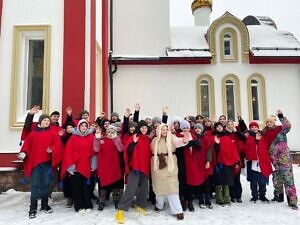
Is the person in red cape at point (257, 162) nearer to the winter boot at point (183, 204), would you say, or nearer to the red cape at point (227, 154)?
the red cape at point (227, 154)

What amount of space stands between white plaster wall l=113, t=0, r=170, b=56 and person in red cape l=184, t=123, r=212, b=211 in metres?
7.87

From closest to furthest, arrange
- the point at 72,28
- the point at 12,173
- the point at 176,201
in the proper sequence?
1. the point at 176,201
2. the point at 12,173
3. the point at 72,28

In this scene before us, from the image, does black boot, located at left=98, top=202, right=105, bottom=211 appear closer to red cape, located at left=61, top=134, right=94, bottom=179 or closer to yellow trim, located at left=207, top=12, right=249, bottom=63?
red cape, located at left=61, top=134, right=94, bottom=179

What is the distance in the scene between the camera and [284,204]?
6.14m

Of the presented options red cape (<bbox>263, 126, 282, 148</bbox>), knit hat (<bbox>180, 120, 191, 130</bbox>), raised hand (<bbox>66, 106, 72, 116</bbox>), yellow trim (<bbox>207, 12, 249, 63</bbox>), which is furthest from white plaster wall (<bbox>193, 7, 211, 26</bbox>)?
knit hat (<bbox>180, 120, 191, 130</bbox>)

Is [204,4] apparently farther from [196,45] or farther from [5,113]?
[5,113]

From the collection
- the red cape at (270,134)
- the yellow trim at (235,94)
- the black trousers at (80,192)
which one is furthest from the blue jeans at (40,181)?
the yellow trim at (235,94)

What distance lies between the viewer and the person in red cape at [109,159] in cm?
559

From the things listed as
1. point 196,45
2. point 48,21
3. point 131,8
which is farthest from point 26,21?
point 196,45

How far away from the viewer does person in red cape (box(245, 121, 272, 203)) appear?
20.2 ft

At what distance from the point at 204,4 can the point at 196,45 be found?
6.65 m

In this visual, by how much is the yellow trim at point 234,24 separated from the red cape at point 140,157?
8274mm

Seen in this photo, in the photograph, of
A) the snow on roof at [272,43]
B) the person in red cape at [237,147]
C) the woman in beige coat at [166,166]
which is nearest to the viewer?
the woman in beige coat at [166,166]

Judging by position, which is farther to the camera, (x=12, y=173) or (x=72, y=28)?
(x=72, y=28)
